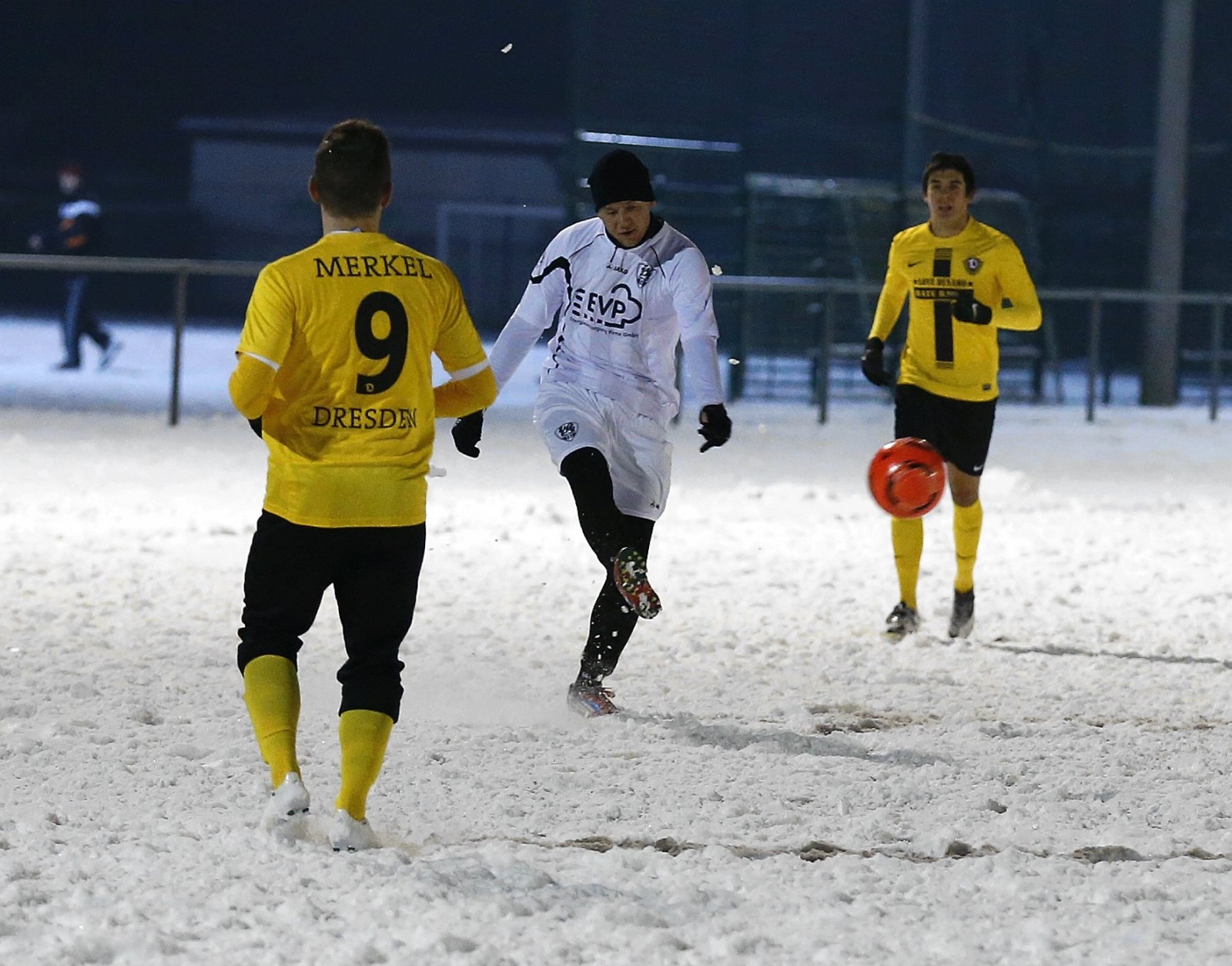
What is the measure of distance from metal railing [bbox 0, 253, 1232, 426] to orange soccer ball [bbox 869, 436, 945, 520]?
321 inches

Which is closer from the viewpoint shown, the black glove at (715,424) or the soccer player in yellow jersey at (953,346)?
the black glove at (715,424)

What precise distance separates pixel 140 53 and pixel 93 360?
19947 millimetres

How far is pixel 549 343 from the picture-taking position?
622 centimetres

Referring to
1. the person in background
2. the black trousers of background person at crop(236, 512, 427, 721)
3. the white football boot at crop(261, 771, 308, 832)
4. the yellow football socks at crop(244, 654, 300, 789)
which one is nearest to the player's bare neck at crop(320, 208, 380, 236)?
the black trousers of background person at crop(236, 512, 427, 721)

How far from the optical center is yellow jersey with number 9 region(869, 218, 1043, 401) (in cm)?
737

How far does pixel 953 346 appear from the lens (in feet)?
24.2

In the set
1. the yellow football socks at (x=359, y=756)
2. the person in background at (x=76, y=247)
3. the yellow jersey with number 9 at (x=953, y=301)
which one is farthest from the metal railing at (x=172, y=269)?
the yellow football socks at (x=359, y=756)

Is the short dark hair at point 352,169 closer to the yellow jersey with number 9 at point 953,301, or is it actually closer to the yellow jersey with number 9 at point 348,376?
the yellow jersey with number 9 at point 348,376

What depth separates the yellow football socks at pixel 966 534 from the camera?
7453 mm

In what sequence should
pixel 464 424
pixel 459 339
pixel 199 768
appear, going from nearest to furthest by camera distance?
pixel 459 339, pixel 199 768, pixel 464 424

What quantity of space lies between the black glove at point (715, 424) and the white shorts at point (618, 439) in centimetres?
32

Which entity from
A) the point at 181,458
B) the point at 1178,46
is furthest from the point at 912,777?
the point at 1178,46

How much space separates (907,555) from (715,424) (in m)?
2.00

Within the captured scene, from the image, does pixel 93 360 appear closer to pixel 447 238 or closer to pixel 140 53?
pixel 447 238
